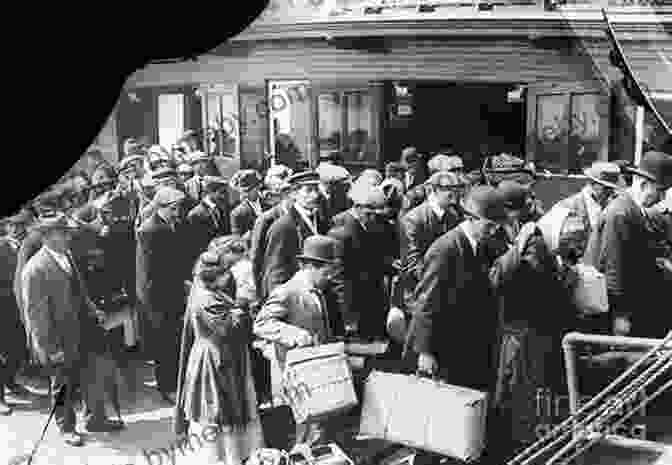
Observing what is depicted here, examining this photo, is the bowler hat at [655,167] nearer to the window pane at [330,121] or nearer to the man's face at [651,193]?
the man's face at [651,193]

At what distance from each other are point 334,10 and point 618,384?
171cm

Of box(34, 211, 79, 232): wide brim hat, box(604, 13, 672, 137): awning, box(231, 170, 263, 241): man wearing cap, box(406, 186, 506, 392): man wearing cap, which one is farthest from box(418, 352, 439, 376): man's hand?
box(34, 211, 79, 232): wide brim hat

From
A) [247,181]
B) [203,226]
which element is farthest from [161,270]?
[247,181]

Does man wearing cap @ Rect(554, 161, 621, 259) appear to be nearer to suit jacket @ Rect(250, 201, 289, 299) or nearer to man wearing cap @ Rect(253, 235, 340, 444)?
man wearing cap @ Rect(253, 235, 340, 444)

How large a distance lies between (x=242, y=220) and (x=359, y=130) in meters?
0.55

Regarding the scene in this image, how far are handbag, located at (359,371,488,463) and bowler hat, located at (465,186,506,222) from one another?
24.5 inches

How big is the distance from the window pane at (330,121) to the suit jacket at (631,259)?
1022mm

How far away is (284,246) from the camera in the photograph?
340 centimetres

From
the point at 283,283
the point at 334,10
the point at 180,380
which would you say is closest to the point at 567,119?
the point at 334,10

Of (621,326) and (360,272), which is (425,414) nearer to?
(360,272)

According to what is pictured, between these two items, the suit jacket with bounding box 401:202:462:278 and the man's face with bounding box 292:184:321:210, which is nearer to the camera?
the suit jacket with bounding box 401:202:462:278

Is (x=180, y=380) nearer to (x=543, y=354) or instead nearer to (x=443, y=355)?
(x=443, y=355)

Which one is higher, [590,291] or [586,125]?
[586,125]

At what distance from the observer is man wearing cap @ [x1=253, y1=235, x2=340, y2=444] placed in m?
3.35
